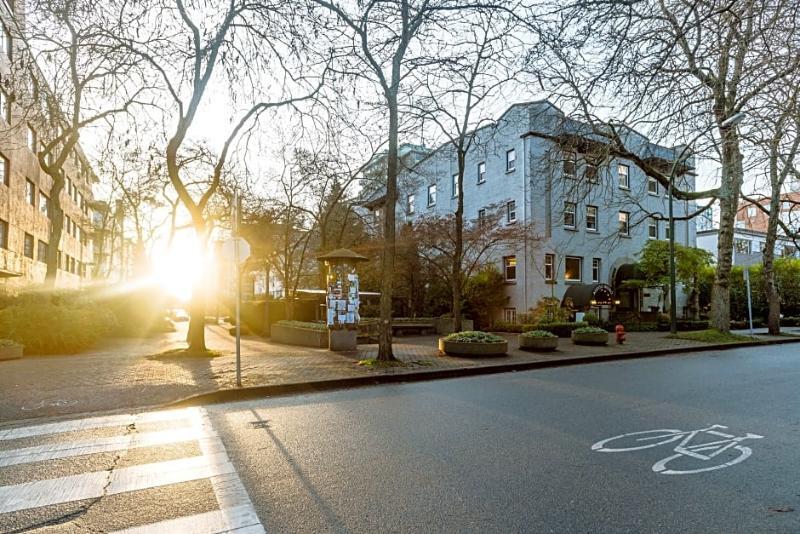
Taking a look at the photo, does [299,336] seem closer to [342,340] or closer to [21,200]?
[342,340]

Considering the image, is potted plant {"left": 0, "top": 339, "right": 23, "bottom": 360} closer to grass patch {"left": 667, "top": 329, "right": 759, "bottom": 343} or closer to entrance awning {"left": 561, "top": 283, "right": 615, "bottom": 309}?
grass patch {"left": 667, "top": 329, "right": 759, "bottom": 343}

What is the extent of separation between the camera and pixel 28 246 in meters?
26.7

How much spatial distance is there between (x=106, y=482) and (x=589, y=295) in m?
27.1

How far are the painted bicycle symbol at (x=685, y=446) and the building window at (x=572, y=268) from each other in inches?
986

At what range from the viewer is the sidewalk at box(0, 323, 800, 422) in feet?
25.8

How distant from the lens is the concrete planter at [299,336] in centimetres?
1861

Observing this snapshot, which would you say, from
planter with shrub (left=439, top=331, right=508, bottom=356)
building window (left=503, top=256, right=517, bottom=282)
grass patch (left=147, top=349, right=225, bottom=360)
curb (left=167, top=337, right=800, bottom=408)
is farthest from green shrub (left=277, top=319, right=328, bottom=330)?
building window (left=503, top=256, right=517, bottom=282)

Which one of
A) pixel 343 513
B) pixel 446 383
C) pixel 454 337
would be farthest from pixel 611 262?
pixel 343 513

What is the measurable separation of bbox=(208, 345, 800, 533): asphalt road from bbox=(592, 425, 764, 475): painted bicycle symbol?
0.18 feet

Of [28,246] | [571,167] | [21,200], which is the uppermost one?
[21,200]

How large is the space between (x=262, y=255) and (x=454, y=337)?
22.3 meters

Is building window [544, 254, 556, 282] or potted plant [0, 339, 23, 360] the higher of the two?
building window [544, 254, 556, 282]

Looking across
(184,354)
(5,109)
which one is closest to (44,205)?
(5,109)

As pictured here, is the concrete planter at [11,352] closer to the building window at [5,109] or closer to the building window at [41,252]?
the building window at [5,109]
